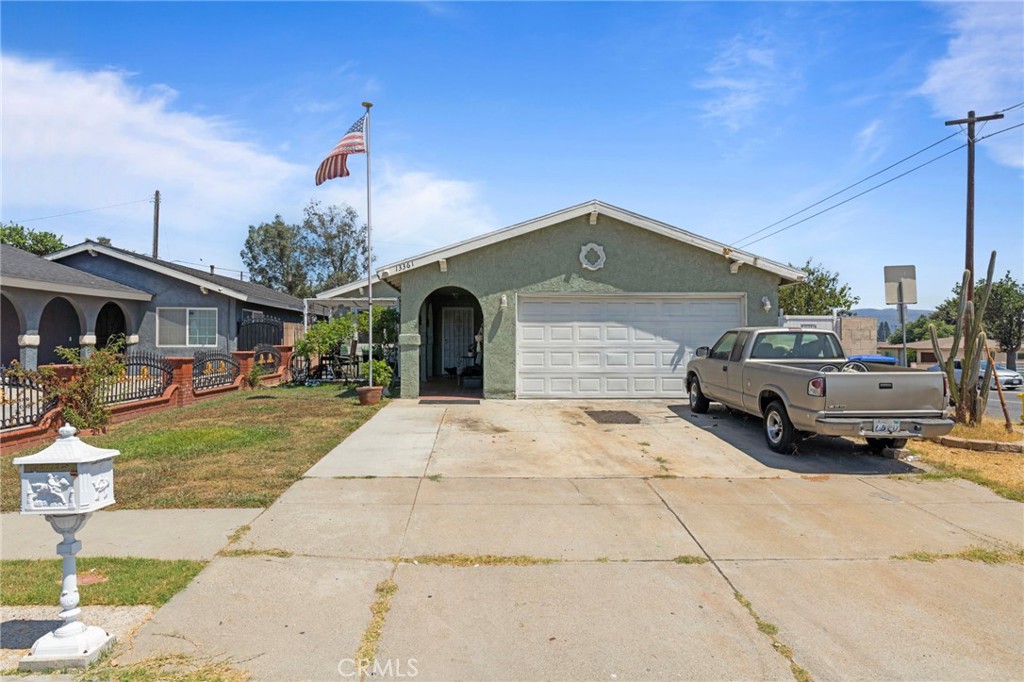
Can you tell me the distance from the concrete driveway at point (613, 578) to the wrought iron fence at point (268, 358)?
39.5 feet

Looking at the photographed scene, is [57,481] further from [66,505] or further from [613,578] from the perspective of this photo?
[613,578]

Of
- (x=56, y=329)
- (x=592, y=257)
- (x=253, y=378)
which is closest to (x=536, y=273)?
(x=592, y=257)

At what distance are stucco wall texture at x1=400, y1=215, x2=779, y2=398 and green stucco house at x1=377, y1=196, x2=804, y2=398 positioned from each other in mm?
23

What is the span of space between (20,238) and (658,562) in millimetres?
46355

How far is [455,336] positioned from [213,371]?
742 centimetres

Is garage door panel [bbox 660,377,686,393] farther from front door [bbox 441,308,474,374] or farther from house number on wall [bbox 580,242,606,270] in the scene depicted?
front door [bbox 441,308,474,374]

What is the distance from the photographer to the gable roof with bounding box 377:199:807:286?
13102 millimetres

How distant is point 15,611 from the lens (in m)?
3.65

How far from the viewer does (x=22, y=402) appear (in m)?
8.59

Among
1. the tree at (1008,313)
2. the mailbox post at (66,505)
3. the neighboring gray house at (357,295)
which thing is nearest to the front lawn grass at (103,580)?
the mailbox post at (66,505)

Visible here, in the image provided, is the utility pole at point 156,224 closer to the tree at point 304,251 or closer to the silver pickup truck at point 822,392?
the tree at point 304,251

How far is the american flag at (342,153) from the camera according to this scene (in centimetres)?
1288

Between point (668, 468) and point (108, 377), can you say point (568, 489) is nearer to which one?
point (668, 468)

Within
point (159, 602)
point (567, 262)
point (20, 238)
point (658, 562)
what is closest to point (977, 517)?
point (658, 562)
